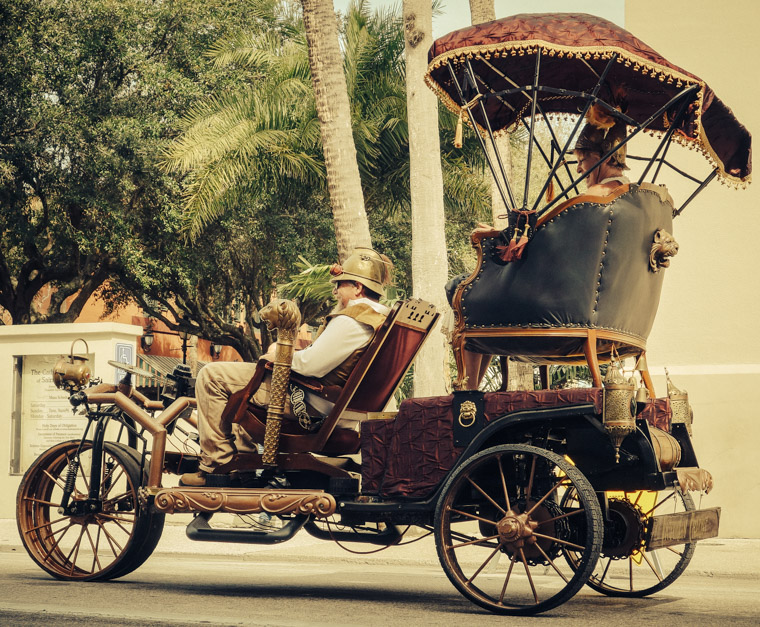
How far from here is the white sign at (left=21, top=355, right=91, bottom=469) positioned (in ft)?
46.2

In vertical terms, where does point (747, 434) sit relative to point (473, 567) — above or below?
above

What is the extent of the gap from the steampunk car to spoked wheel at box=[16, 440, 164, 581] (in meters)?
0.02

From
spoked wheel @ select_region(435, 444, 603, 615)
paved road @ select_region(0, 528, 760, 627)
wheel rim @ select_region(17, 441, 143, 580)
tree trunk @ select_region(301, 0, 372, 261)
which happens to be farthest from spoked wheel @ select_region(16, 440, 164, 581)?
tree trunk @ select_region(301, 0, 372, 261)

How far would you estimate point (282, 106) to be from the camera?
2089cm

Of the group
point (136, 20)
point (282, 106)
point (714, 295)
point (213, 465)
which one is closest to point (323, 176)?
point (282, 106)

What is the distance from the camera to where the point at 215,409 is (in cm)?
669

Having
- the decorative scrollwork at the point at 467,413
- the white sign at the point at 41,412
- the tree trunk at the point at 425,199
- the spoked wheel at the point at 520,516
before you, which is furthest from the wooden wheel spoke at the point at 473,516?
the white sign at the point at 41,412

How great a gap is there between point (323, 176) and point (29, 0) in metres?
9.07

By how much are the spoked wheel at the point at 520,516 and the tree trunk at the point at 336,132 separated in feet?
26.6

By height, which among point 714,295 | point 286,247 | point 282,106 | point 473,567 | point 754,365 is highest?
point 282,106

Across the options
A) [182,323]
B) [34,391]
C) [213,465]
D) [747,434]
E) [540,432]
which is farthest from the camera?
[182,323]

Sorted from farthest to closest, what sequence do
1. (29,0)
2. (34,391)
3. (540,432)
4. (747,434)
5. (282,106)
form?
(29,0) < (282,106) < (34,391) < (747,434) < (540,432)

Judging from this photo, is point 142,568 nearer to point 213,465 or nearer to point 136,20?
point 213,465

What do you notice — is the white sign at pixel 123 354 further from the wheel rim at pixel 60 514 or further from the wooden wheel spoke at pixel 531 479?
the wooden wheel spoke at pixel 531 479
